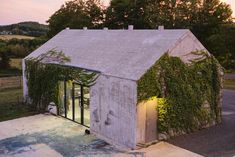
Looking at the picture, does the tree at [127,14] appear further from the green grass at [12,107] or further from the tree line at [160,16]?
the green grass at [12,107]

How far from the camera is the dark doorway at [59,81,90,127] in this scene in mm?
15523

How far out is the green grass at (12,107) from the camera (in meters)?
18.0

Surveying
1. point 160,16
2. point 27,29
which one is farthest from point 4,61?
point 160,16

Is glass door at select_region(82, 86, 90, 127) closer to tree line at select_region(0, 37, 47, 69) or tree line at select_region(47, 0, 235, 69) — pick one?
tree line at select_region(47, 0, 235, 69)

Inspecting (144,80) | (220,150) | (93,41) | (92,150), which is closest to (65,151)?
(92,150)

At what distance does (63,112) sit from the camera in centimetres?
1739

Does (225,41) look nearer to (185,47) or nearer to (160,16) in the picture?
(160,16)

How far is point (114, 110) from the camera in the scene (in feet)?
43.8

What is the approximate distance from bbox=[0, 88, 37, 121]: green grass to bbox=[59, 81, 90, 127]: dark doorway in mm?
2364

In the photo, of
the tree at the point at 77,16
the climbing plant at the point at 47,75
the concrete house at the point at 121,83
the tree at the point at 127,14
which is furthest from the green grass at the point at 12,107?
the tree at the point at 127,14

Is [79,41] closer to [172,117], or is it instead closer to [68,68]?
[68,68]

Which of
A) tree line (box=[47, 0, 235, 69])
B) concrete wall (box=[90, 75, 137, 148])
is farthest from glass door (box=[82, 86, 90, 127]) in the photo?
tree line (box=[47, 0, 235, 69])

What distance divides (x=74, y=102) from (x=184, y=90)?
5.67 metres

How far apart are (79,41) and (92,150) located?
8.32 metres
